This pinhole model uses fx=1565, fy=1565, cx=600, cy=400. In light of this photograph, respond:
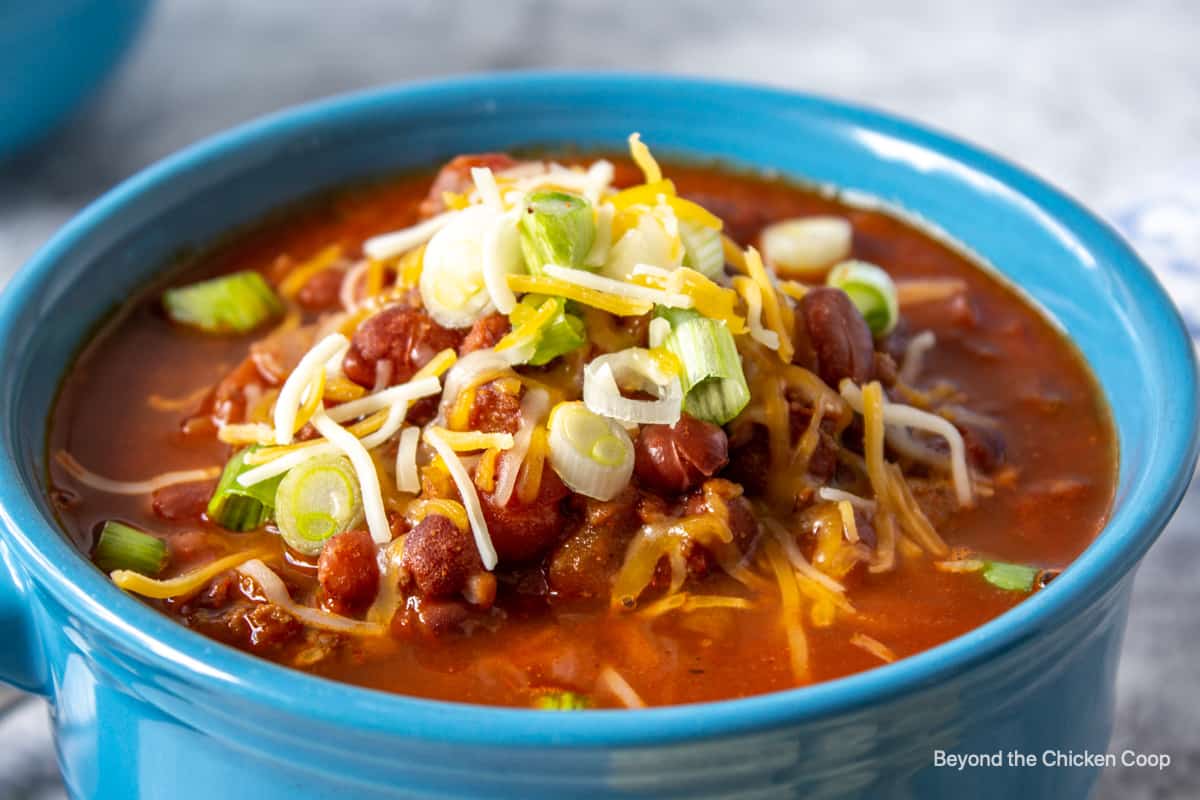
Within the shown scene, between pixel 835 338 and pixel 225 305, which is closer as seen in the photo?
pixel 835 338

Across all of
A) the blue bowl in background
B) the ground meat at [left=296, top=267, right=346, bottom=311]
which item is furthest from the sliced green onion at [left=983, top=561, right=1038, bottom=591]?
the blue bowl in background

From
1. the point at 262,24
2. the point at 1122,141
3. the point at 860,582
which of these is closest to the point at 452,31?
the point at 262,24

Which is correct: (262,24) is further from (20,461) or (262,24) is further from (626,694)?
(626,694)

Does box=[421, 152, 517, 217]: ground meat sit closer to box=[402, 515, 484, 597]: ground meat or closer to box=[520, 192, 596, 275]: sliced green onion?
box=[520, 192, 596, 275]: sliced green onion

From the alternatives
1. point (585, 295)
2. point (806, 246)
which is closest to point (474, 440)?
point (585, 295)

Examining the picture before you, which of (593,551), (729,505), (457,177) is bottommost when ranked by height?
(593,551)

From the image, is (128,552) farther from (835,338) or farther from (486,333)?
(835,338)

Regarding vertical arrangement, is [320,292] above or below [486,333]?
below
